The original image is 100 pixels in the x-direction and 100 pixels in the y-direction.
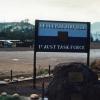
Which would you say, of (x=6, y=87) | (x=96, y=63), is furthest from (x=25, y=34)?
(x=6, y=87)

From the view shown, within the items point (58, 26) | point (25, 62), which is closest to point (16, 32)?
point (25, 62)

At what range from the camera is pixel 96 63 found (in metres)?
26.2

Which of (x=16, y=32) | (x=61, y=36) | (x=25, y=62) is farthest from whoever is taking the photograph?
(x=16, y=32)

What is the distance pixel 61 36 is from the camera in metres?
19.2

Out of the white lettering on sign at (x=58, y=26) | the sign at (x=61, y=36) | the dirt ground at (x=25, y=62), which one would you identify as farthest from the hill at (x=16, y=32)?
the white lettering on sign at (x=58, y=26)

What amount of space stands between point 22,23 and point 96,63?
111229mm

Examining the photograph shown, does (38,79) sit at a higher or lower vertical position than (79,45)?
lower

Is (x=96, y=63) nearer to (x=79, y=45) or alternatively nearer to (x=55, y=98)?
(x=79, y=45)

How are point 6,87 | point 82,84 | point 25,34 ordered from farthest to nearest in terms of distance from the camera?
1. point 25,34
2. point 6,87
3. point 82,84

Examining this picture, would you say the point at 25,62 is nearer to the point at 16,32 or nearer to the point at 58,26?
the point at 58,26

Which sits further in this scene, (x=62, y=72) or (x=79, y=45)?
(x=79, y=45)

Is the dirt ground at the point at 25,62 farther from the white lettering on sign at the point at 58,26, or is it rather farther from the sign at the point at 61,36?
the white lettering on sign at the point at 58,26

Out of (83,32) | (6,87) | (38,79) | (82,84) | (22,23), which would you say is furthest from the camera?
(22,23)

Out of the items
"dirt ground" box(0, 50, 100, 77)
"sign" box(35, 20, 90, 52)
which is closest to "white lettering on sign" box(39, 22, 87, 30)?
"sign" box(35, 20, 90, 52)
